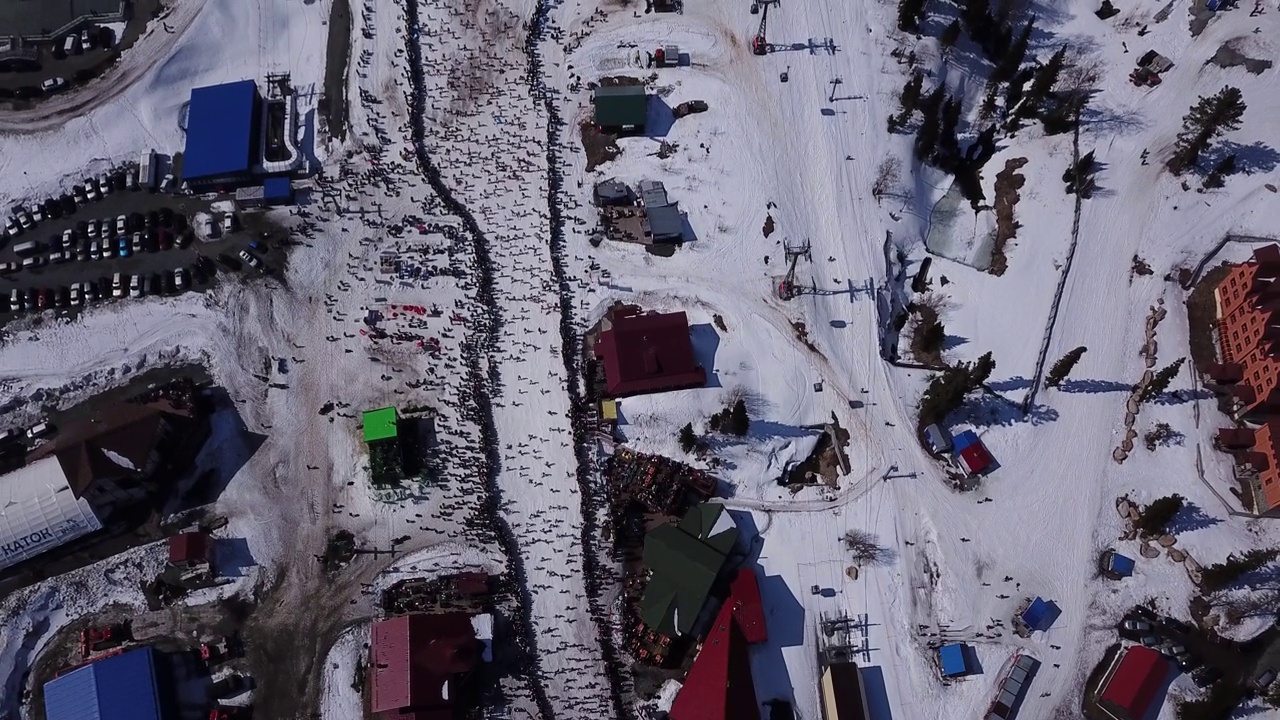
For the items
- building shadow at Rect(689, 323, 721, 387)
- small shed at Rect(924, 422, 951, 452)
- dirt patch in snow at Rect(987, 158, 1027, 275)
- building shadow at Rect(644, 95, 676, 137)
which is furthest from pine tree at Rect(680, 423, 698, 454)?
dirt patch in snow at Rect(987, 158, 1027, 275)

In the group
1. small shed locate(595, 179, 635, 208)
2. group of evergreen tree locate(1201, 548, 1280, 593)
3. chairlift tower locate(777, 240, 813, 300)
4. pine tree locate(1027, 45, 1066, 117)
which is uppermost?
pine tree locate(1027, 45, 1066, 117)

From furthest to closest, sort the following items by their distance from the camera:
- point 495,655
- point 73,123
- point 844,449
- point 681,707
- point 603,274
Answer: point 73,123 → point 603,274 → point 844,449 → point 495,655 → point 681,707

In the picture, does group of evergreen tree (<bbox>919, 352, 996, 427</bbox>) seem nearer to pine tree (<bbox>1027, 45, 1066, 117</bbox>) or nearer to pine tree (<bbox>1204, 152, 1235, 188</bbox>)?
pine tree (<bbox>1027, 45, 1066, 117</bbox>)

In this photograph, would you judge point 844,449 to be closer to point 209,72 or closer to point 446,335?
point 446,335

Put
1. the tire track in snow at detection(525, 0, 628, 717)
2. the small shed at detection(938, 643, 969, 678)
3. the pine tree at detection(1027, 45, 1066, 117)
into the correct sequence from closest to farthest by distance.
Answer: the small shed at detection(938, 643, 969, 678), the tire track in snow at detection(525, 0, 628, 717), the pine tree at detection(1027, 45, 1066, 117)

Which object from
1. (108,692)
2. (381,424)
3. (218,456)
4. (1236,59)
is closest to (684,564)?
(381,424)

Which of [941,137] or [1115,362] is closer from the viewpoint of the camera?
[1115,362]

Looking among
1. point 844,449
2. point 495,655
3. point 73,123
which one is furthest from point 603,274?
point 73,123

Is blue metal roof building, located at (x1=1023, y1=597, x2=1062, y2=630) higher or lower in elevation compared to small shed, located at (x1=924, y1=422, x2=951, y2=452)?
lower
